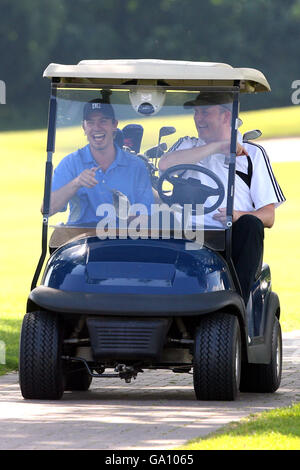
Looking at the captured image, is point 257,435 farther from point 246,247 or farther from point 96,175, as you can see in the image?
point 96,175

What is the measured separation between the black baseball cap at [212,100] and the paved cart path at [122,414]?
1.64 metres

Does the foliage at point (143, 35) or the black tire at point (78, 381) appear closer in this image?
the black tire at point (78, 381)

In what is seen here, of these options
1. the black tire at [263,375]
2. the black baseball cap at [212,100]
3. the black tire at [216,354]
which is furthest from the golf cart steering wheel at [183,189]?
the black tire at [263,375]

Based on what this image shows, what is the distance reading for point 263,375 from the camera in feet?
22.8

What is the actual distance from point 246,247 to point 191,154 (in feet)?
2.01

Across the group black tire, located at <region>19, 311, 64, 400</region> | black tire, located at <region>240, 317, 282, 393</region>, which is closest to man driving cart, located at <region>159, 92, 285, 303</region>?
black tire, located at <region>240, 317, 282, 393</region>

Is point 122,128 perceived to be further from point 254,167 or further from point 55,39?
point 55,39

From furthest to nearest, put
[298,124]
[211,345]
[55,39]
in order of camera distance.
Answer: [55,39] < [298,124] < [211,345]

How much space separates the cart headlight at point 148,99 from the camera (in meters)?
6.71

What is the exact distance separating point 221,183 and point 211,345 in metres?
0.98

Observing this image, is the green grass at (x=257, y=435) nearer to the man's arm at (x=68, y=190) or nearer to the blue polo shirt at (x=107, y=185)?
the blue polo shirt at (x=107, y=185)

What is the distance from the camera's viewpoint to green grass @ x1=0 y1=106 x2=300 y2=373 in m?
11.7

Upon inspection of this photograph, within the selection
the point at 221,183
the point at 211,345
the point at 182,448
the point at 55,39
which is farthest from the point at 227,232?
the point at 55,39

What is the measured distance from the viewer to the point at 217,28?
79.3 meters
